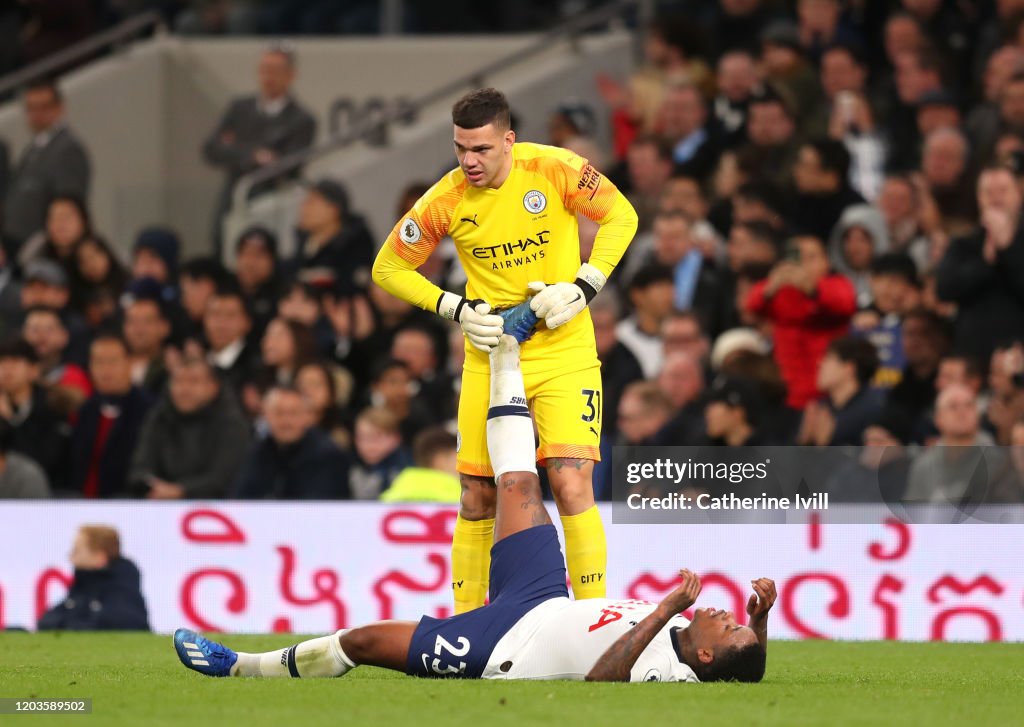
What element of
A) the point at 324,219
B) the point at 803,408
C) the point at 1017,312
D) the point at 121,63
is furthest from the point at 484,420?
the point at 121,63

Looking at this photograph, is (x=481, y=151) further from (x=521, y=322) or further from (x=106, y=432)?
(x=106, y=432)

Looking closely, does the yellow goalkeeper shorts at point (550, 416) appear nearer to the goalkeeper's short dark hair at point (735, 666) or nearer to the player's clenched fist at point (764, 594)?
the goalkeeper's short dark hair at point (735, 666)

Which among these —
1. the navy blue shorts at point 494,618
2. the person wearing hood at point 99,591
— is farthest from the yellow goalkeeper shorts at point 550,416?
the person wearing hood at point 99,591

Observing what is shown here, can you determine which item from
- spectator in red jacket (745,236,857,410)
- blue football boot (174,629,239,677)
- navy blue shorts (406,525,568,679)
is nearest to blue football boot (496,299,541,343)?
navy blue shorts (406,525,568,679)

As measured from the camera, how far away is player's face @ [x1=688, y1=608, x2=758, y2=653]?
8.79m

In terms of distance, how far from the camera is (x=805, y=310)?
47.1 ft

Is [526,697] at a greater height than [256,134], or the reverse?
[256,134]

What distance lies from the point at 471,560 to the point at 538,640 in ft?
4.67

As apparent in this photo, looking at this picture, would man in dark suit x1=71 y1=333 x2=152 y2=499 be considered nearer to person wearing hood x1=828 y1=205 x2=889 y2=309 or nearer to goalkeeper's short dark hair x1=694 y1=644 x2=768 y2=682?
person wearing hood x1=828 y1=205 x2=889 y2=309

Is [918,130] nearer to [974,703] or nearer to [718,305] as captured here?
[718,305]

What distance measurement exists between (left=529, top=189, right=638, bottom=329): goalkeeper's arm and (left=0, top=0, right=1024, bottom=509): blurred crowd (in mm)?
3153

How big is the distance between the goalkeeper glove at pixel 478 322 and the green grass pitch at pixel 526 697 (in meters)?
1.68

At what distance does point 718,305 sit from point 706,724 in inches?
317

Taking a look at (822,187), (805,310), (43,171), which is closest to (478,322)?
(805,310)
